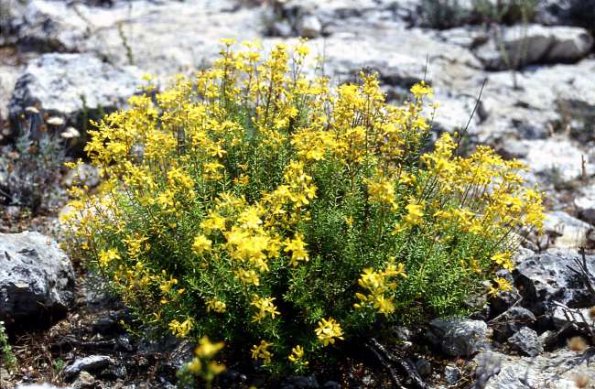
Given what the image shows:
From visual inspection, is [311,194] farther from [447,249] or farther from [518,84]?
[518,84]

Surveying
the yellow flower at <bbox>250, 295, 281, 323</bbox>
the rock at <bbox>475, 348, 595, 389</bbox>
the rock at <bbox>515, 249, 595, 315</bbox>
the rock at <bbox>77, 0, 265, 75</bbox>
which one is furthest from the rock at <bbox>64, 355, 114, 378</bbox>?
the rock at <bbox>77, 0, 265, 75</bbox>

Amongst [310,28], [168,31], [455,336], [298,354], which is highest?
[310,28]

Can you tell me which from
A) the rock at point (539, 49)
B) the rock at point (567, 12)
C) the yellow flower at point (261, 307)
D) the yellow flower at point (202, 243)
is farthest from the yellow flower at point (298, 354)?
the rock at point (567, 12)

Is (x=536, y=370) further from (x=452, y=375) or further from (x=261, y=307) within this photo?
(x=261, y=307)

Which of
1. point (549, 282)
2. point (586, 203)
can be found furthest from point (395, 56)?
point (549, 282)

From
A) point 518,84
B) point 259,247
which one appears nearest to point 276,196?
point 259,247

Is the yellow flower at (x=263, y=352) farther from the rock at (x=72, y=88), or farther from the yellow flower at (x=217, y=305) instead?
the rock at (x=72, y=88)
